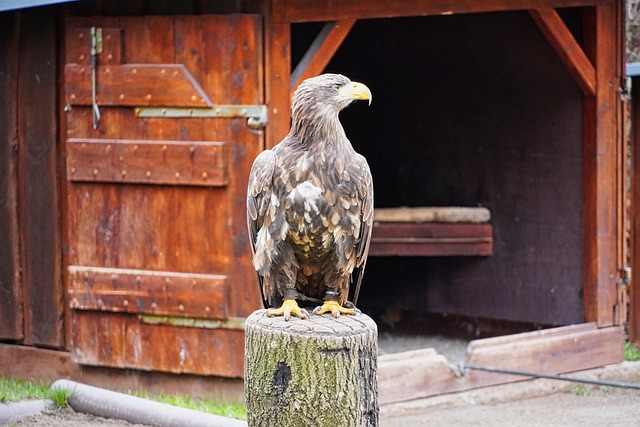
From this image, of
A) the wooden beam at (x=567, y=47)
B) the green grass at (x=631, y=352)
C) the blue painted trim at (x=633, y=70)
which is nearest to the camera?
the wooden beam at (x=567, y=47)

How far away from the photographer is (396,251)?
908 centimetres

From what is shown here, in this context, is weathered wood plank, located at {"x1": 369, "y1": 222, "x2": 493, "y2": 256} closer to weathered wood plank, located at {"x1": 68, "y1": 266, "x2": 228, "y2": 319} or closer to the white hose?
weathered wood plank, located at {"x1": 68, "y1": 266, "x2": 228, "y2": 319}

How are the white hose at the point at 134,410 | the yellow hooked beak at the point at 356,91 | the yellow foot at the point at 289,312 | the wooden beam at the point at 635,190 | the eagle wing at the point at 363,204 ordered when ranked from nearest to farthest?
the yellow foot at the point at 289,312 → the yellow hooked beak at the point at 356,91 → the eagle wing at the point at 363,204 → the white hose at the point at 134,410 → the wooden beam at the point at 635,190

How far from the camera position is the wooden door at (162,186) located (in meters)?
6.74

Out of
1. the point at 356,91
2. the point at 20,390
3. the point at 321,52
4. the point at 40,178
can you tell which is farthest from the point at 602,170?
the point at 20,390

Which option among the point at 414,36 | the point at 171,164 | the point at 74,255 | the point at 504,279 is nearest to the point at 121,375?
the point at 74,255

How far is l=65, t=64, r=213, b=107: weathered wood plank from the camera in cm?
678

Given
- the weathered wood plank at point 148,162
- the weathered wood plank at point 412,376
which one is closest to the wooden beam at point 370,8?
the weathered wood plank at point 148,162

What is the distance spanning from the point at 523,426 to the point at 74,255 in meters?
3.13

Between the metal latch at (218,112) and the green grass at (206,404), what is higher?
the metal latch at (218,112)

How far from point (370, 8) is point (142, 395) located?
9.57 ft

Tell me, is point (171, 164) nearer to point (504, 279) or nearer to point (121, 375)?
point (121, 375)

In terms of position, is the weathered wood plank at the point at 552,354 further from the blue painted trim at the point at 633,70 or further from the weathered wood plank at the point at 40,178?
the weathered wood plank at the point at 40,178

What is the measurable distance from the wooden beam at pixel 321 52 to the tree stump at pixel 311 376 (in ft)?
9.70
